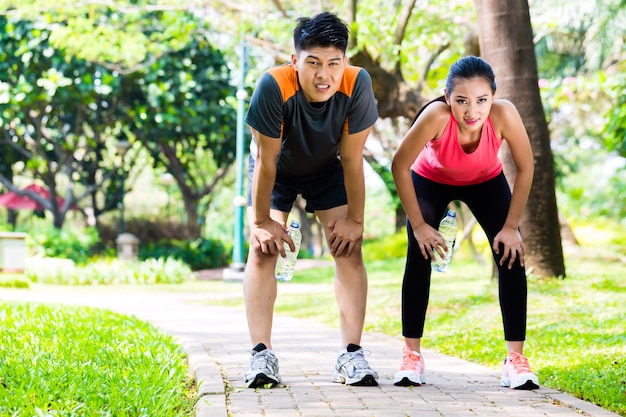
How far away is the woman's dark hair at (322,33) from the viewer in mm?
3918

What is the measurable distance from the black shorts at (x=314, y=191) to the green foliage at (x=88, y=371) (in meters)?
1.08

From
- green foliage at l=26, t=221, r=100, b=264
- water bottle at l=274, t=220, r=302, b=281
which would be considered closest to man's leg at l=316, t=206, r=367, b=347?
water bottle at l=274, t=220, r=302, b=281

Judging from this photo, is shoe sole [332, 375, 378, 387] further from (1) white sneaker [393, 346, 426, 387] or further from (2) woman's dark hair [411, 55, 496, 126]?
(2) woman's dark hair [411, 55, 496, 126]

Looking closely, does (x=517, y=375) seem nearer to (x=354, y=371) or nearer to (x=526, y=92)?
(x=354, y=371)

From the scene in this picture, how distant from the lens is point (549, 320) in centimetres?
729

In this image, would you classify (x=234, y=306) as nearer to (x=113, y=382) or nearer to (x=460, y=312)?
(x=460, y=312)

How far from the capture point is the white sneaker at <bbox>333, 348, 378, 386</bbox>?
13.9ft

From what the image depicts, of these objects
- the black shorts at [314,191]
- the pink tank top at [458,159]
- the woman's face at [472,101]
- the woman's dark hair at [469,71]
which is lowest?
the black shorts at [314,191]

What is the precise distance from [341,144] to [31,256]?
15781mm

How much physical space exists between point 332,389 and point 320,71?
61.8 inches

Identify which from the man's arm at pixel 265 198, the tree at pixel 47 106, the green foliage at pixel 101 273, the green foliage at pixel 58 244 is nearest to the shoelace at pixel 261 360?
the man's arm at pixel 265 198

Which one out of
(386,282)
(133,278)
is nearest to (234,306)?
(386,282)

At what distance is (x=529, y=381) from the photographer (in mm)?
4230

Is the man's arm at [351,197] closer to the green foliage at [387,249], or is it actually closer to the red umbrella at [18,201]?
the green foliage at [387,249]
